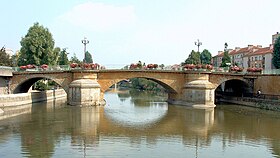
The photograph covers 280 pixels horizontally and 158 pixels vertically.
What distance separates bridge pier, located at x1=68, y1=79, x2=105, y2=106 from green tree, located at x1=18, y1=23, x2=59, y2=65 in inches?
893

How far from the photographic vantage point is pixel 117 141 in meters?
25.0

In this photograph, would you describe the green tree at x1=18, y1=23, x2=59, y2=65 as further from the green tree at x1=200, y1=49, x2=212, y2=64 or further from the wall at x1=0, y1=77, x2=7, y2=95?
the green tree at x1=200, y1=49, x2=212, y2=64

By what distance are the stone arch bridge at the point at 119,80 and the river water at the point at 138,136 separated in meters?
7.59

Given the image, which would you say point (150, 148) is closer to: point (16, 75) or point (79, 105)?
point (79, 105)

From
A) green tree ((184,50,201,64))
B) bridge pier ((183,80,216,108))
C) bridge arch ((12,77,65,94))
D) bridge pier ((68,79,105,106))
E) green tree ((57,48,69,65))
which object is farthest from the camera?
green tree ((184,50,201,64))

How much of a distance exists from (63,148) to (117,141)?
14.3 ft

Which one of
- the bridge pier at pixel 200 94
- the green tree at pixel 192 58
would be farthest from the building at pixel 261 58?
the bridge pier at pixel 200 94

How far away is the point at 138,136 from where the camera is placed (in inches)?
1081

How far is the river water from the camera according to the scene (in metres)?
21.8

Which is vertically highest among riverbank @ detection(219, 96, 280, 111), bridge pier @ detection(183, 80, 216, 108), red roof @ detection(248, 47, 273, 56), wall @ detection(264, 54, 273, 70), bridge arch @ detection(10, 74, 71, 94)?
red roof @ detection(248, 47, 273, 56)

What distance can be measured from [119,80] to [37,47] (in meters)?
24.4

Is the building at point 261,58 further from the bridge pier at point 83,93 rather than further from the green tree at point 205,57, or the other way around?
the bridge pier at point 83,93

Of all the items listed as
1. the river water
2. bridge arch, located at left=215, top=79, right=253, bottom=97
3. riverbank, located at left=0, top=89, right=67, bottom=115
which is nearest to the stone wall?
riverbank, located at left=0, top=89, right=67, bottom=115

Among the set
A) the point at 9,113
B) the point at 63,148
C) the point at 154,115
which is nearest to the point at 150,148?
the point at 63,148
